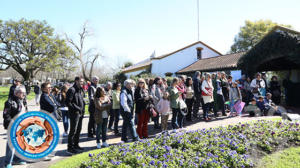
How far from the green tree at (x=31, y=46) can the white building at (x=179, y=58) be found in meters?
13.9

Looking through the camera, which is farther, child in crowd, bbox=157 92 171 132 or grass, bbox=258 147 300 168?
child in crowd, bbox=157 92 171 132

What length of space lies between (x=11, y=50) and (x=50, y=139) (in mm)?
31985

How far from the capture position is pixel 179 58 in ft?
98.6

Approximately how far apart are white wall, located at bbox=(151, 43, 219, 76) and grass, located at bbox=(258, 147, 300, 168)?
24.6 m

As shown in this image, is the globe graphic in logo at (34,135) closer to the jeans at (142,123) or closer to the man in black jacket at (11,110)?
the man in black jacket at (11,110)

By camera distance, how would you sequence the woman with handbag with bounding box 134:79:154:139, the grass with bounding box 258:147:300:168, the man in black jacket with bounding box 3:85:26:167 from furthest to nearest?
the woman with handbag with bounding box 134:79:154:139 → the man in black jacket with bounding box 3:85:26:167 → the grass with bounding box 258:147:300:168

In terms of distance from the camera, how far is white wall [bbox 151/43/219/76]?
2948 centimetres

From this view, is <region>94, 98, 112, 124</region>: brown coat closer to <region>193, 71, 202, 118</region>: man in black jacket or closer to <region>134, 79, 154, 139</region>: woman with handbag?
<region>134, 79, 154, 139</region>: woman with handbag

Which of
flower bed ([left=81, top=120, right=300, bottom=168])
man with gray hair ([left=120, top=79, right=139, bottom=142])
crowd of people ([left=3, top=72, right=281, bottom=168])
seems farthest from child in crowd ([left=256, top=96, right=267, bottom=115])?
man with gray hair ([left=120, top=79, right=139, bottom=142])

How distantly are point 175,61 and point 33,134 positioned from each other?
2637 cm

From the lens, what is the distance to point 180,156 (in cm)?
434

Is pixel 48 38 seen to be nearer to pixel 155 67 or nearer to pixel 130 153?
pixel 155 67

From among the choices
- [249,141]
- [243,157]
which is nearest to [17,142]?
[243,157]

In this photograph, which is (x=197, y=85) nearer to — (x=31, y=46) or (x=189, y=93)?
(x=189, y=93)
